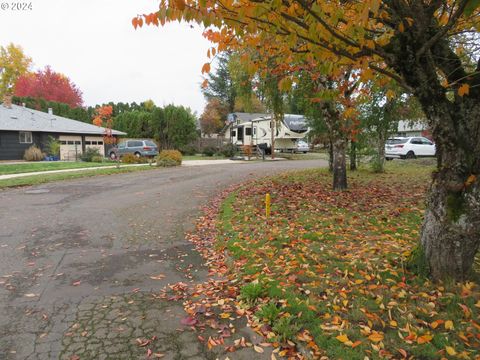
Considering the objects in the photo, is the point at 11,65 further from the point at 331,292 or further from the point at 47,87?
the point at 331,292

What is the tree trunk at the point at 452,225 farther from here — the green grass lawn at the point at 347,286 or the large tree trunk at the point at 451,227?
the green grass lawn at the point at 347,286

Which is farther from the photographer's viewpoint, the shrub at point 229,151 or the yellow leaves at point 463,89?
the shrub at point 229,151

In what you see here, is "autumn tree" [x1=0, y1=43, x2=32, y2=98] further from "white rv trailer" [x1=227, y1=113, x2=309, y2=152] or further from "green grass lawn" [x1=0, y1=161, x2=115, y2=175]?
"white rv trailer" [x1=227, y1=113, x2=309, y2=152]

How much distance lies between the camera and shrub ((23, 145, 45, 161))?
26.9 meters

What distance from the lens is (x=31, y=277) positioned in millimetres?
4898

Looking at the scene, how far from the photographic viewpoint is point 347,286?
4078 mm

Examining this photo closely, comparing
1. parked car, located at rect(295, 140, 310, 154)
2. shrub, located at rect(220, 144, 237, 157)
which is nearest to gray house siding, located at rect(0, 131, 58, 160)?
shrub, located at rect(220, 144, 237, 157)

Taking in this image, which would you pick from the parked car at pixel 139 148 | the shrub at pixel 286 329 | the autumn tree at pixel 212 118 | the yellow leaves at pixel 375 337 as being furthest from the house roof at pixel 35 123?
the yellow leaves at pixel 375 337

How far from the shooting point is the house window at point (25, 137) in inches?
1107

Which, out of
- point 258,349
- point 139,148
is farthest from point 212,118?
point 258,349

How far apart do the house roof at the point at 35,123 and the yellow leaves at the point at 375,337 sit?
30.2 meters

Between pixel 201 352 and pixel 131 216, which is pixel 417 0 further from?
pixel 131 216

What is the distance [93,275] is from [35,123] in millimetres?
30053

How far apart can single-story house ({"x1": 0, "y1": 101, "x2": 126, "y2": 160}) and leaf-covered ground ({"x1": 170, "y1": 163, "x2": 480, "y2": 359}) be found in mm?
26329
